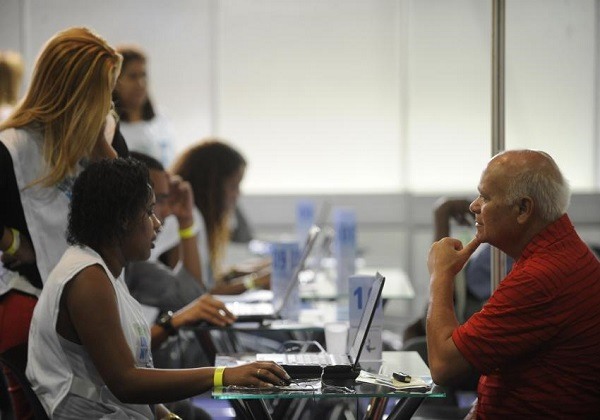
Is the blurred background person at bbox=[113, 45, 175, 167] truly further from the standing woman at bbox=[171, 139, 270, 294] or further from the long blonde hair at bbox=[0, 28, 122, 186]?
the long blonde hair at bbox=[0, 28, 122, 186]

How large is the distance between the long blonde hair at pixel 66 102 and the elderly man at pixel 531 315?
46.4 inches

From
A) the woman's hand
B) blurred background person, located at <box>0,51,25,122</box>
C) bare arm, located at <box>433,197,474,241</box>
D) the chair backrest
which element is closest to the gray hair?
the woman's hand

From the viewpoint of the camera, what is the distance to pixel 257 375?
2.26 m

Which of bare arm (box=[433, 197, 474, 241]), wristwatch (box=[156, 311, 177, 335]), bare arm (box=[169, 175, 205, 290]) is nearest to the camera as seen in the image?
wristwatch (box=[156, 311, 177, 335])

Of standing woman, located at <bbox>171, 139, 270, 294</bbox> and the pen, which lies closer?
the pen

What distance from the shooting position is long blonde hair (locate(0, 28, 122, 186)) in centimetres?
283

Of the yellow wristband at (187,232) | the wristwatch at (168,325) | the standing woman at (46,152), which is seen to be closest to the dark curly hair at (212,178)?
the yellow wristband at (187,232)

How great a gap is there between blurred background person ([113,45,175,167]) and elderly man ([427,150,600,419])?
2.87 m

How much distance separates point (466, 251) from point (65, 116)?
1237 mm

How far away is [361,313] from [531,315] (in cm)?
67

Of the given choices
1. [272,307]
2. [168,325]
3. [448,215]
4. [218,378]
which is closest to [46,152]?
[168,325]

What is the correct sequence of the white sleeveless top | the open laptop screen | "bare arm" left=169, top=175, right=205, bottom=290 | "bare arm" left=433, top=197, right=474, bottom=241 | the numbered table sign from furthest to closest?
1. "bare arm" left=433, top=197, right=474, bottom=241
2. "bare arm" left=169, top=175, right=205, bottom=290
3. the numbered table sign
4. the open laptop screen
5. the white sleeveless top

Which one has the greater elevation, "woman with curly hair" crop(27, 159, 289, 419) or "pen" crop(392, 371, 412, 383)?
"woman with curly hair" crop(27, 159, 289, 419)

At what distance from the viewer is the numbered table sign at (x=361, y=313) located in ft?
8.72
